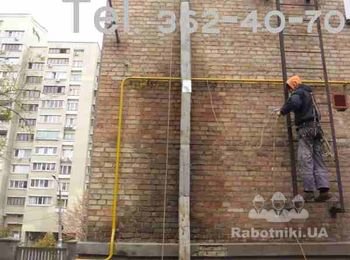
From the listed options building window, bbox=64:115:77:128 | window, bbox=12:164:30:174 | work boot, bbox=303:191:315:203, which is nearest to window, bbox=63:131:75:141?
building window, bbox=64:115:77:128

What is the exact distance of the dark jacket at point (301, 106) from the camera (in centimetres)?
555

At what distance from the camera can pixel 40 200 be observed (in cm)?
4694

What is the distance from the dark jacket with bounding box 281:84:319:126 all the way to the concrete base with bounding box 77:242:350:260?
158 centimetres

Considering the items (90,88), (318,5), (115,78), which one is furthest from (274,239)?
(90,88)

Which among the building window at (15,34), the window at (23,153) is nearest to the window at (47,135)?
the window at (23,153)

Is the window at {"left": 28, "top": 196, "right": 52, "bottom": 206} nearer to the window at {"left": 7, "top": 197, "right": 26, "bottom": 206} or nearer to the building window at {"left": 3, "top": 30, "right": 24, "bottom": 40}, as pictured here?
the window at {"left": 7, "top": 197, "right": 26, "bottom": 206}

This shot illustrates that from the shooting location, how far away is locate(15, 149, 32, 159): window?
49.3 meters

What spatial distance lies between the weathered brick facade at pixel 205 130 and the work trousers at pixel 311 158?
0.66 m

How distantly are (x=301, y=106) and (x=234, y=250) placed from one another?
1.98m

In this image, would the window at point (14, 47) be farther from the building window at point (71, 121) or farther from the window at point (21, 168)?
the window at point (21, 168)

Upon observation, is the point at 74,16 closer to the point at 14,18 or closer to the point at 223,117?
the point at 223,117

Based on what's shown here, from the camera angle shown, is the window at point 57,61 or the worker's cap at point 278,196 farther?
the window at point 57,61

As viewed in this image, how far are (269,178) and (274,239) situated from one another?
812 millimetres

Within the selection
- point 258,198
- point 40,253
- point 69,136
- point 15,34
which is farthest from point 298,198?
point 15,34
